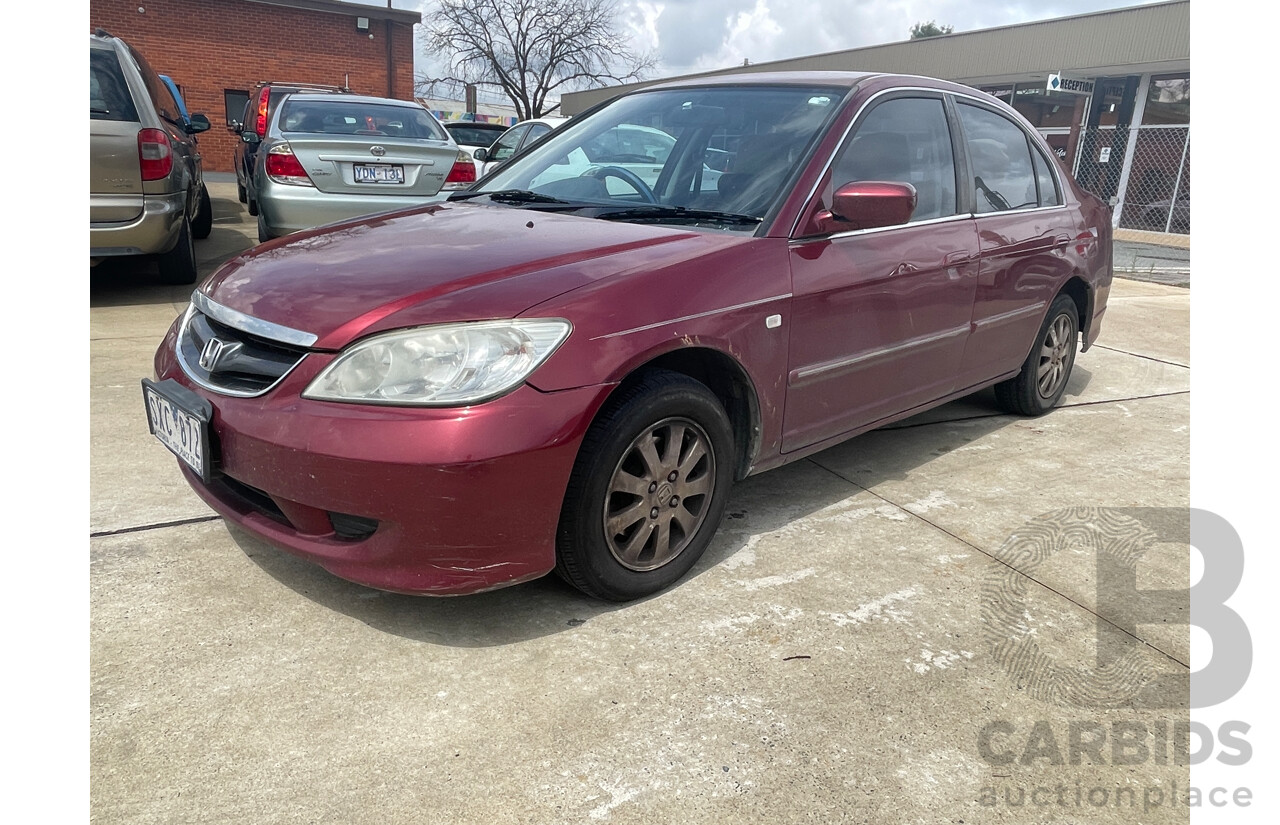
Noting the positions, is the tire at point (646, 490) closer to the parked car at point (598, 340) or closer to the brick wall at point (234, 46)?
the parked car at point (598, 340)

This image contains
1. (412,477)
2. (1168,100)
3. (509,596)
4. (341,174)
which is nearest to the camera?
(412,477)

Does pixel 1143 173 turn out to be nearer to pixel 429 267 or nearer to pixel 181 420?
pixel 429 267

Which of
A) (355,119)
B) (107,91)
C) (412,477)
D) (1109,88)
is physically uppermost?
(1109,88)

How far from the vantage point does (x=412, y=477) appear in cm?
212

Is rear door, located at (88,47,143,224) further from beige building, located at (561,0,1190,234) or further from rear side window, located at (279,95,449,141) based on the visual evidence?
beige building, located at (561,0,1190,234)

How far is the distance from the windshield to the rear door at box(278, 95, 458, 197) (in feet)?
11.6

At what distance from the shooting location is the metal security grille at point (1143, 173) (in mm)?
16922

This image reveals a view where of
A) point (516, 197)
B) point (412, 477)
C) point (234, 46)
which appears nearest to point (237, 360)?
point (412, 477)

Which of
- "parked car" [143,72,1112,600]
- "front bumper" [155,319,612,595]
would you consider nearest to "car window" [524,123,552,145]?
"parked car" [143,72,1112,600]

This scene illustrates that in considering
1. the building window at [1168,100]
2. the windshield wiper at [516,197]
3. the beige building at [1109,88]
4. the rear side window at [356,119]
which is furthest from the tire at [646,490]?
the building window at [1168,100]

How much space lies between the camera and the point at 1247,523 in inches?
135

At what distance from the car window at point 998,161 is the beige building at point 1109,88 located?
1389cm

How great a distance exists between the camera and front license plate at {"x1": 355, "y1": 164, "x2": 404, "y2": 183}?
6.88 metres

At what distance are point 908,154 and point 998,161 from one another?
2.70 ft
